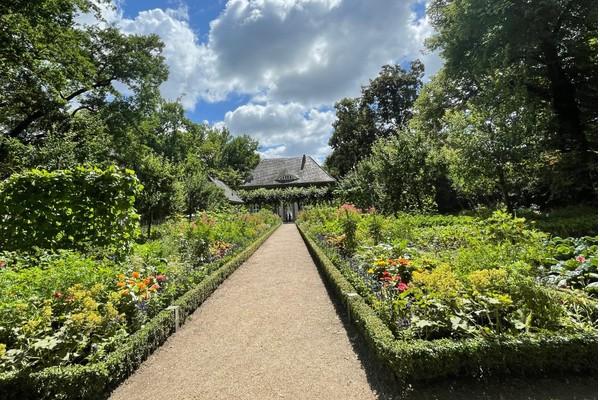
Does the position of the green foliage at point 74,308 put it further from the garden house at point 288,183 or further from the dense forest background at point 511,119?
the garden house at point 288,183

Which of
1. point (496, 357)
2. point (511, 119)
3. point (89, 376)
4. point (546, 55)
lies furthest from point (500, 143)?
point (89, 376)

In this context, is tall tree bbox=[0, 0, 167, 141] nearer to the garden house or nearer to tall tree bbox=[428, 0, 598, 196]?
tall tree bbox=[428, 0, 598, 196]

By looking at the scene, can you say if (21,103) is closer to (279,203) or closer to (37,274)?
(37,274)

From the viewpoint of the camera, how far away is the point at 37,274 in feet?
13.8

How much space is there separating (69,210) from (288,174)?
32.6 metres

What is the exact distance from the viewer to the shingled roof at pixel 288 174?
37.6m

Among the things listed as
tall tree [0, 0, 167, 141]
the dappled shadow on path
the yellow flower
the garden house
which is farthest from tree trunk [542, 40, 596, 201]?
the garden house

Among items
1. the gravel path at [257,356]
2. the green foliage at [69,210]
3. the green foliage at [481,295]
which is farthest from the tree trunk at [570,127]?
the green foliage at [69,210]

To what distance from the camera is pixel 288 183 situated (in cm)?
3788

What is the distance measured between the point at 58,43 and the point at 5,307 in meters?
14.1

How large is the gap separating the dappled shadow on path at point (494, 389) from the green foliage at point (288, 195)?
30.1 m

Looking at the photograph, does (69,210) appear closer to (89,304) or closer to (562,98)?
(89,304)

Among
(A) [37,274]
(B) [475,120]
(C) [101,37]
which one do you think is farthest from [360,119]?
(A) [37,274]

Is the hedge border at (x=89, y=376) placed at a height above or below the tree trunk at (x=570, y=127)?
below
